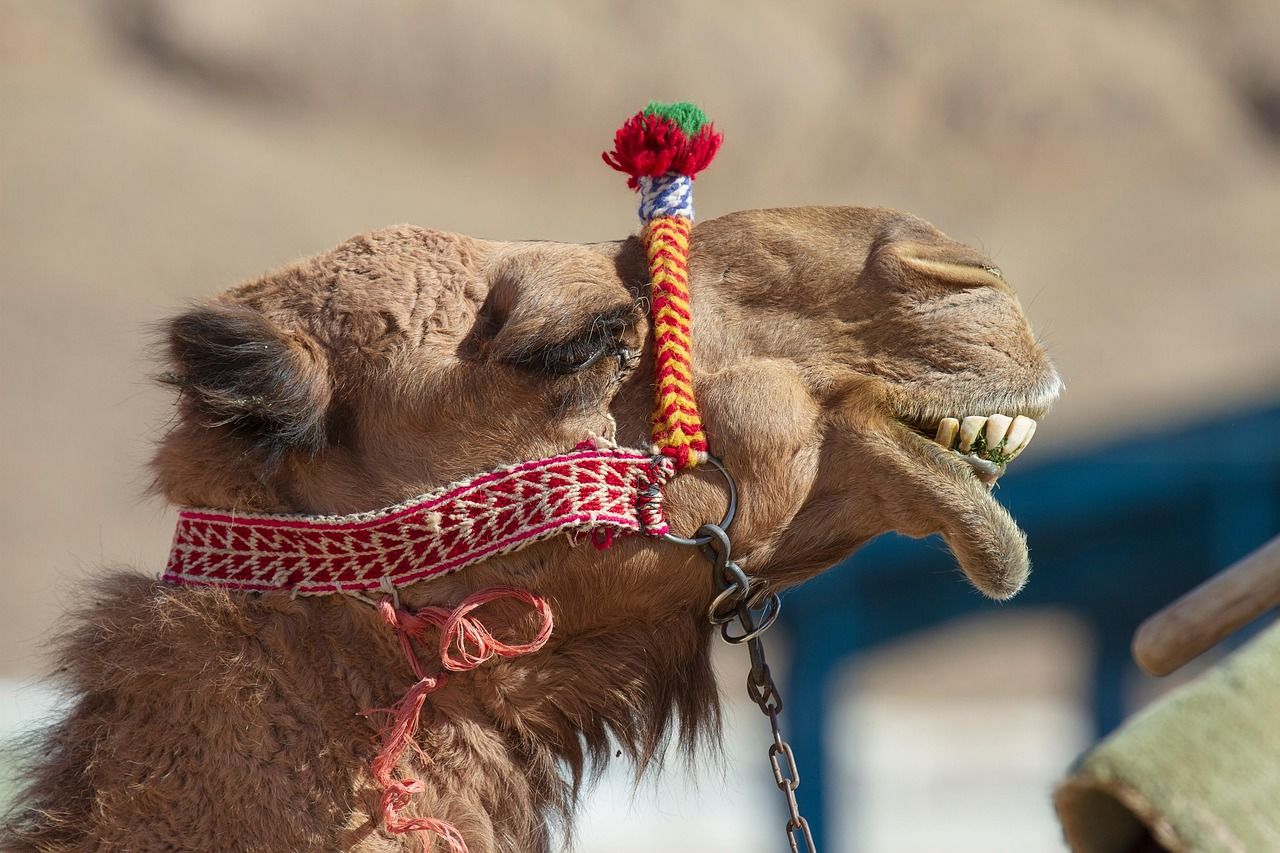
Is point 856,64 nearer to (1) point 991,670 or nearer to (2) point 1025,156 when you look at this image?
(2) point 1025,156

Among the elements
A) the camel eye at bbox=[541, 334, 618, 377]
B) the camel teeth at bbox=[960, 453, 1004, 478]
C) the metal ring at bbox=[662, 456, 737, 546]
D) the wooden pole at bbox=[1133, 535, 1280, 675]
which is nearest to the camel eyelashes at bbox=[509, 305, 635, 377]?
the camel eye at bbox=[541, 334, 618, 377]

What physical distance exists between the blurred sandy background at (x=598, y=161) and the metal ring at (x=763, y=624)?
52.5ft

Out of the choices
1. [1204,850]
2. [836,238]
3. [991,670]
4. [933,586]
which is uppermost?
[1204,850]

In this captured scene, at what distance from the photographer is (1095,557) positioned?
38.5ft

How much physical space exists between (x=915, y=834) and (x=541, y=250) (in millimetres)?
10580

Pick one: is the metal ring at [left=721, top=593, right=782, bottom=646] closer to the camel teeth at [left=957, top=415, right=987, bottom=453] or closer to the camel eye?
the camel teeth at [left=957, top=415, right=987, bottom=453]

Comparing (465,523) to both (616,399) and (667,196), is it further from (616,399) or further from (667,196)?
(667,196)

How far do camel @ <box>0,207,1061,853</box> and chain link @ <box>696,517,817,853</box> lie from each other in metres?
0.04

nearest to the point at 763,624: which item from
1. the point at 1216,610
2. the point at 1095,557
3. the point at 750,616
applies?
the point at 750,616

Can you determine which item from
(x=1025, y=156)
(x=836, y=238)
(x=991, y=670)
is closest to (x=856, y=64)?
(x=1025, y=156)

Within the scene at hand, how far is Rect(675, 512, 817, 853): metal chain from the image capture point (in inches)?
107

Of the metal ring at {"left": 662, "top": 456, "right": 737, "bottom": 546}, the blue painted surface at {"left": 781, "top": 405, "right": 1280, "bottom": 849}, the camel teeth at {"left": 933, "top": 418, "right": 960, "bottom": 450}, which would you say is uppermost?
the camel teeth at {"left": 933, "top": 418, "right": 960, "bottom": 450}

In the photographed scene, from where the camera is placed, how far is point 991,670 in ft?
71.4

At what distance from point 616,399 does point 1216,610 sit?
5.08ft
